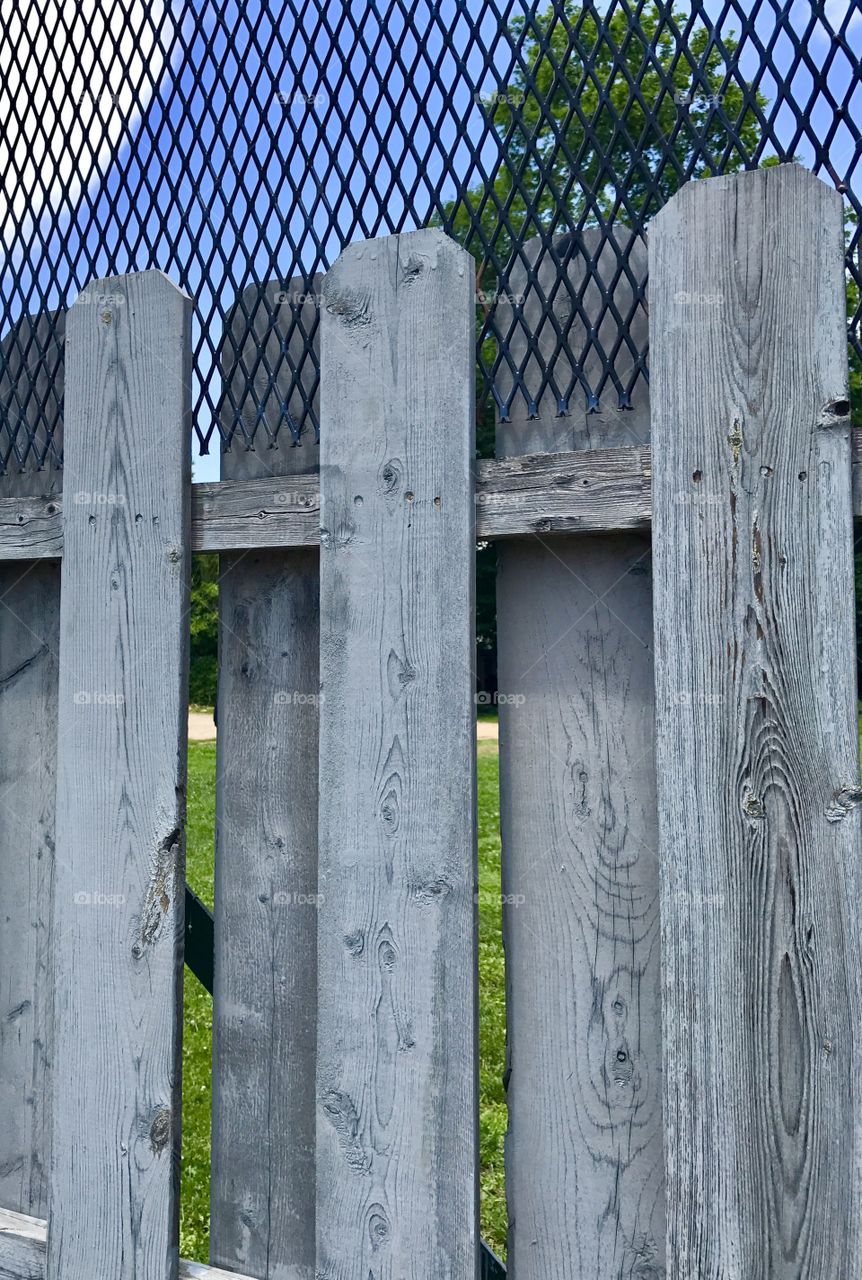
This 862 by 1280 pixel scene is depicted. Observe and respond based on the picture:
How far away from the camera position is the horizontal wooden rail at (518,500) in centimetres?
144

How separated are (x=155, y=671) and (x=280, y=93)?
3.23 feet

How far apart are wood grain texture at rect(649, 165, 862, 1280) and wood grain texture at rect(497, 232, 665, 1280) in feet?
0.28

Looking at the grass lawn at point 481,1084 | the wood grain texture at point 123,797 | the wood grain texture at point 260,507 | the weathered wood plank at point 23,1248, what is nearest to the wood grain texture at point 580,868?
the wood grain texture at point 260,507

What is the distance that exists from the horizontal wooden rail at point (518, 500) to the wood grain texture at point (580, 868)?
11 millimetres

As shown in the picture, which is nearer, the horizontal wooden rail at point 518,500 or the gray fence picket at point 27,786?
the horizontal wooden rail at point 518,500

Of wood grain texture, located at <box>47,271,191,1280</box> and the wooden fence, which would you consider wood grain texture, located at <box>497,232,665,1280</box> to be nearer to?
the wooden fence

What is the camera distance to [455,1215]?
1479mm

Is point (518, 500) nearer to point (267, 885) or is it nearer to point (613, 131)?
point (613, 131)

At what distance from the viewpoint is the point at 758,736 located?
136 cm

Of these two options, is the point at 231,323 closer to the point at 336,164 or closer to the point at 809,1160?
the point at 336,164

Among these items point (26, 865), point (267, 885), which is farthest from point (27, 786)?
point (267, 885)

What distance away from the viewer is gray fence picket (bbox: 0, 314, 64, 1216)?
199 cm

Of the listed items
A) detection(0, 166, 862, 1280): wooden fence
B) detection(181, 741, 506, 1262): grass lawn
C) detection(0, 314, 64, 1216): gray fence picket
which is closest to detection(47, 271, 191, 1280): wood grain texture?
detection(0, 166, 862, 1280): wooden fence

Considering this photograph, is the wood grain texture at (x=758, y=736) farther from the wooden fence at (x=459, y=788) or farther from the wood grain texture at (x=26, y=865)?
the wood grain texture at (x=26, y=865)
